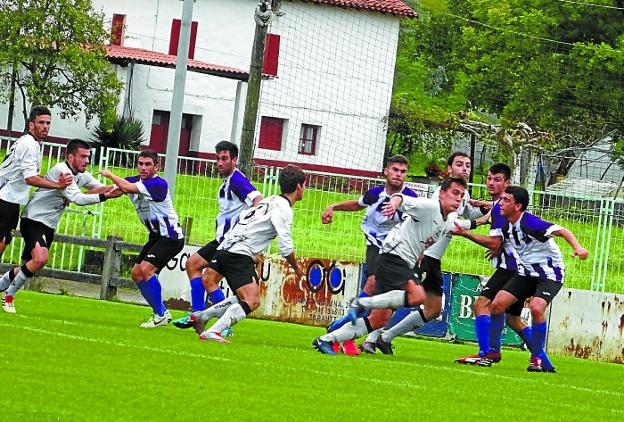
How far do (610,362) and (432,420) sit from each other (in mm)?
11436

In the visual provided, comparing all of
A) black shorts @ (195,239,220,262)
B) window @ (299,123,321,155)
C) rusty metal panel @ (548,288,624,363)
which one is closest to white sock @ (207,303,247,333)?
black shorts @ (195,239,220,262)

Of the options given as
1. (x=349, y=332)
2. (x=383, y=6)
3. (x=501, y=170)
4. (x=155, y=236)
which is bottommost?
(x=349, y=332)

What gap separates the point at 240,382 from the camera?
10.5 meters

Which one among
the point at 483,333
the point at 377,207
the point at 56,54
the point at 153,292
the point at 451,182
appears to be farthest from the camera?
the point at 56,54

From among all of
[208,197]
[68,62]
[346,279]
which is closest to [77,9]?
[68,62]

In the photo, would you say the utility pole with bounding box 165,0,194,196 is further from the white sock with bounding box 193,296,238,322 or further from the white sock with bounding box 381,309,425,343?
the white sock with bounding box 193,296,238,322

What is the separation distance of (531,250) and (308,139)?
34.1 m

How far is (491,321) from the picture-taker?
15469mm

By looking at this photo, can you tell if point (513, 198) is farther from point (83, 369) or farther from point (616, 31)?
point (616, 31)

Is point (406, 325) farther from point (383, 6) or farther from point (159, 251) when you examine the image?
point (383, 6)

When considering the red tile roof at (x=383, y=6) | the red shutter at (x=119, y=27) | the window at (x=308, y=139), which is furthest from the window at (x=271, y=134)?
the red shutter at (x=119, y=27)

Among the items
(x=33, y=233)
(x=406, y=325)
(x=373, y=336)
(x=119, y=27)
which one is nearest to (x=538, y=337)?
(x=406, y=325)

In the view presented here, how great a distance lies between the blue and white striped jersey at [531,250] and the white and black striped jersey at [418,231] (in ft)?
3.26

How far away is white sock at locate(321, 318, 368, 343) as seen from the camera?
13.9 m
